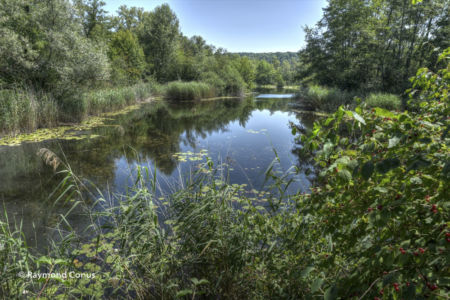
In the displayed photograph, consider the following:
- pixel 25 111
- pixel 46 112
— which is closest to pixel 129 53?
pixel 46 112

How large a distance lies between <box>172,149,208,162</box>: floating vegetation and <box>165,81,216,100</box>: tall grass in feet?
58.0

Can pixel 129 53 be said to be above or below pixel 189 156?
above

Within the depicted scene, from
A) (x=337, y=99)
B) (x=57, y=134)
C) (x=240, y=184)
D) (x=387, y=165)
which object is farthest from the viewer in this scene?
(x=337, y=99)

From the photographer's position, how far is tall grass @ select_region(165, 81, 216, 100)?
79.7 feet

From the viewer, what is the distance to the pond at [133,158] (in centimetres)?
446

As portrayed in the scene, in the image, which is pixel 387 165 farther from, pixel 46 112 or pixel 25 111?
pixel 46 112

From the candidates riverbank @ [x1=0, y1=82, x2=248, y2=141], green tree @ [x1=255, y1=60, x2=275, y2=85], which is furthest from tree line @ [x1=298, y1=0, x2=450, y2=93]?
green tree @ [x1=255, y1=60, x2=275, y2=85]

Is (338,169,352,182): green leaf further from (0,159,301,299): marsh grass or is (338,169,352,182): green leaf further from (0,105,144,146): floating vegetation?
(0,105,144,146): floating vegetation

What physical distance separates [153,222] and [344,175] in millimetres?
1930

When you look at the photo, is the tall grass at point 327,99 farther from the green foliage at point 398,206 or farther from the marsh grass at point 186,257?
the green foliage at point 398,206

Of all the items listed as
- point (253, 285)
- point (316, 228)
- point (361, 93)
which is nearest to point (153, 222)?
point (253, 285)

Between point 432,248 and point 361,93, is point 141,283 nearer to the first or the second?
point 432,248

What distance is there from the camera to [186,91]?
80.0ft

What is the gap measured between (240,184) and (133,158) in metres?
3.74
